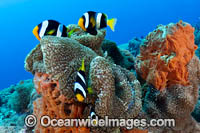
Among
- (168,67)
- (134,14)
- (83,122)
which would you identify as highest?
(134,14)

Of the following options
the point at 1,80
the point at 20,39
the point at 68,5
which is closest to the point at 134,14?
the point at 68,5

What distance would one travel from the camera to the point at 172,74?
2865 mm

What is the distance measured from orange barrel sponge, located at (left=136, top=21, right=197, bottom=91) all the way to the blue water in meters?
79.0

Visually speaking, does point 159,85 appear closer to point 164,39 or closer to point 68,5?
point 164,39

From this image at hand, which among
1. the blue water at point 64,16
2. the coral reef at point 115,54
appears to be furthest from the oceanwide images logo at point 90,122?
the blue water at point 64,16

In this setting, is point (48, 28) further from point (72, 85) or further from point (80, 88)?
point (80, 88)

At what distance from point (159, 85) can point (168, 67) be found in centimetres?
34

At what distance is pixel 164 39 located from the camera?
274 centimetres

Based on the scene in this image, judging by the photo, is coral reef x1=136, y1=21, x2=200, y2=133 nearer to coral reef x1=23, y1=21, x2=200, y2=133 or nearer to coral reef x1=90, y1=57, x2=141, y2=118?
coral reef x1=23, y1=21, x2=200, y2=133

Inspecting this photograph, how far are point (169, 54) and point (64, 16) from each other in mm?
136401

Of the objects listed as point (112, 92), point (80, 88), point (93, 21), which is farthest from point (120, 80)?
point (93, 21)

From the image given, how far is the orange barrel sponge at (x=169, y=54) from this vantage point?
275 cm

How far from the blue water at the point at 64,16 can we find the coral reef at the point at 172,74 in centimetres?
7896

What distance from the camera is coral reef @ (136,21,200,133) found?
2.77m
